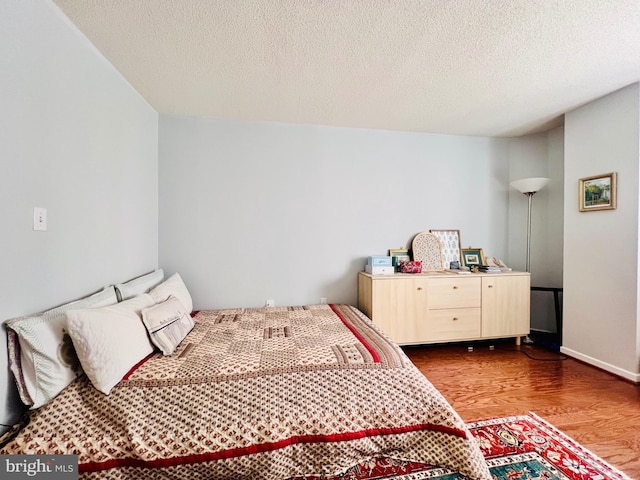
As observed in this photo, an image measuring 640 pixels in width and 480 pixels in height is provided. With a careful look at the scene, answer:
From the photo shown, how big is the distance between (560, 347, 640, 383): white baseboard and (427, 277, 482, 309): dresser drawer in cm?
94

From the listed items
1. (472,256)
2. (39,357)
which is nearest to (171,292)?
(39,357)

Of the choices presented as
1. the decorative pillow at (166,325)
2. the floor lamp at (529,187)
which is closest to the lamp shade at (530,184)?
the floor lamp at (529,187)

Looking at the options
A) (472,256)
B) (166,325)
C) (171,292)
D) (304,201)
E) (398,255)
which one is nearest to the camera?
(166,325)

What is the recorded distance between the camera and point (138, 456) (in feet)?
3.47

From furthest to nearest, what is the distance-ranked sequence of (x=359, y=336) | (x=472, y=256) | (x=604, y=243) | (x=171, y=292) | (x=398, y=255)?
(x=472, y=256), (x=398, y=255), (x=604, y=243), (x=171, y=292), (x=359, y=336)

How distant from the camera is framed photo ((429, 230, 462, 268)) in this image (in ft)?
10.1

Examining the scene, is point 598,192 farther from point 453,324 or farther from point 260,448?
point 260,448

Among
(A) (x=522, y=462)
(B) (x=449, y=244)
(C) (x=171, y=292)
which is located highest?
(B) (x=449, y=244)

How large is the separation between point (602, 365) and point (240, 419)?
3.15 meters

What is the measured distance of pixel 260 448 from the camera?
1.12 meters

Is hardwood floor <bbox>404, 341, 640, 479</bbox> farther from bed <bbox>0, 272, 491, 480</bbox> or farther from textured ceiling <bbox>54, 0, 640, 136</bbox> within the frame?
textured ceiling <bbox>54, 0, 640, 136</bbox>

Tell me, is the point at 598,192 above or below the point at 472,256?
above

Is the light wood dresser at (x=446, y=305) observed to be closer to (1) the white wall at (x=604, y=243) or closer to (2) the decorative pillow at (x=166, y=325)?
(1) the white wall at (x=604, y=243)

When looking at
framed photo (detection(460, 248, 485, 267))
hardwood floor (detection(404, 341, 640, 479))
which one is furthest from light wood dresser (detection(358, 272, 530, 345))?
framed photo (detection(460, 248, 485, 267))
